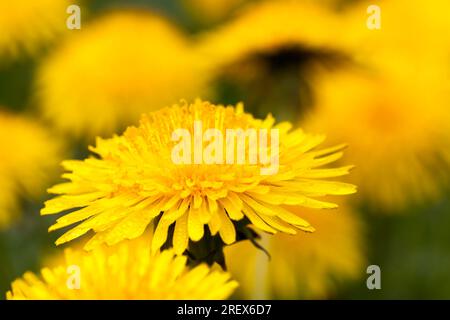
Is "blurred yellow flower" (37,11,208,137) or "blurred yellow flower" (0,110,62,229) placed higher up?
"blurred yellow flower" (37,11,208,137)

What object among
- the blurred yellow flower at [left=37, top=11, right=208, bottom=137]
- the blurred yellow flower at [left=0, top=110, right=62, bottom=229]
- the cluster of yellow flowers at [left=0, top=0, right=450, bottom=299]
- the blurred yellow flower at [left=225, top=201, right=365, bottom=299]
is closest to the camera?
the cluster of yellow flowers at [left=0, top=0, right=450, bottom=299]

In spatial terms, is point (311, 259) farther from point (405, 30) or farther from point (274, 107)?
point (405, 30)

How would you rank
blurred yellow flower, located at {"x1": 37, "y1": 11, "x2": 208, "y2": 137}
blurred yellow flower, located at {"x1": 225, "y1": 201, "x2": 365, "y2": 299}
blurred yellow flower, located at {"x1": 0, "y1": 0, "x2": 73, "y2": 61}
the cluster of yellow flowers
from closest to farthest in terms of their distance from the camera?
the cluster of yellow flowers, blurred yellow flower, located at {"x1": 225, "y1": 201, "x2": 365, "y2": 299}, blurred yellow flower, located at {"x1": 37, "y1": 11, "x2": 208, "y2": 137}, blurred yellow flower, located at {"x1": 0, "y1": 0, "x2": 73, "y2": 61}

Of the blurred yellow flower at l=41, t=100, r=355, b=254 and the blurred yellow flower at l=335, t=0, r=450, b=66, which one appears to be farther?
the blurred yellow flower at l=335, t=0, r=450, b=66

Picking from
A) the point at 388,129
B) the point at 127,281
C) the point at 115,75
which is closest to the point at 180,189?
the point at 127,281

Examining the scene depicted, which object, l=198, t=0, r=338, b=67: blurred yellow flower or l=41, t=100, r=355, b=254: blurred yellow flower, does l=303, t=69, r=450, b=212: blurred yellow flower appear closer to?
l=198, t=0, r=338, b=67: blurred yellow flower

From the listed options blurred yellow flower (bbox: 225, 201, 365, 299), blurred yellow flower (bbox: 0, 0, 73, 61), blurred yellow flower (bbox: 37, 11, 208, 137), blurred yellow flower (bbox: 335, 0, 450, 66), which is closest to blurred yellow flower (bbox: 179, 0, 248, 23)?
blurred yellow flower (bbox: 37, 11, 208, 137)

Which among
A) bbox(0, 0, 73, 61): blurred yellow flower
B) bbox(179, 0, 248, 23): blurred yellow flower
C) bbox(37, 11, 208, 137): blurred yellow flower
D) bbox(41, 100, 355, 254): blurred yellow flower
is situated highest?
bbox(179, 0, 248, 23): blurred yellow flower
